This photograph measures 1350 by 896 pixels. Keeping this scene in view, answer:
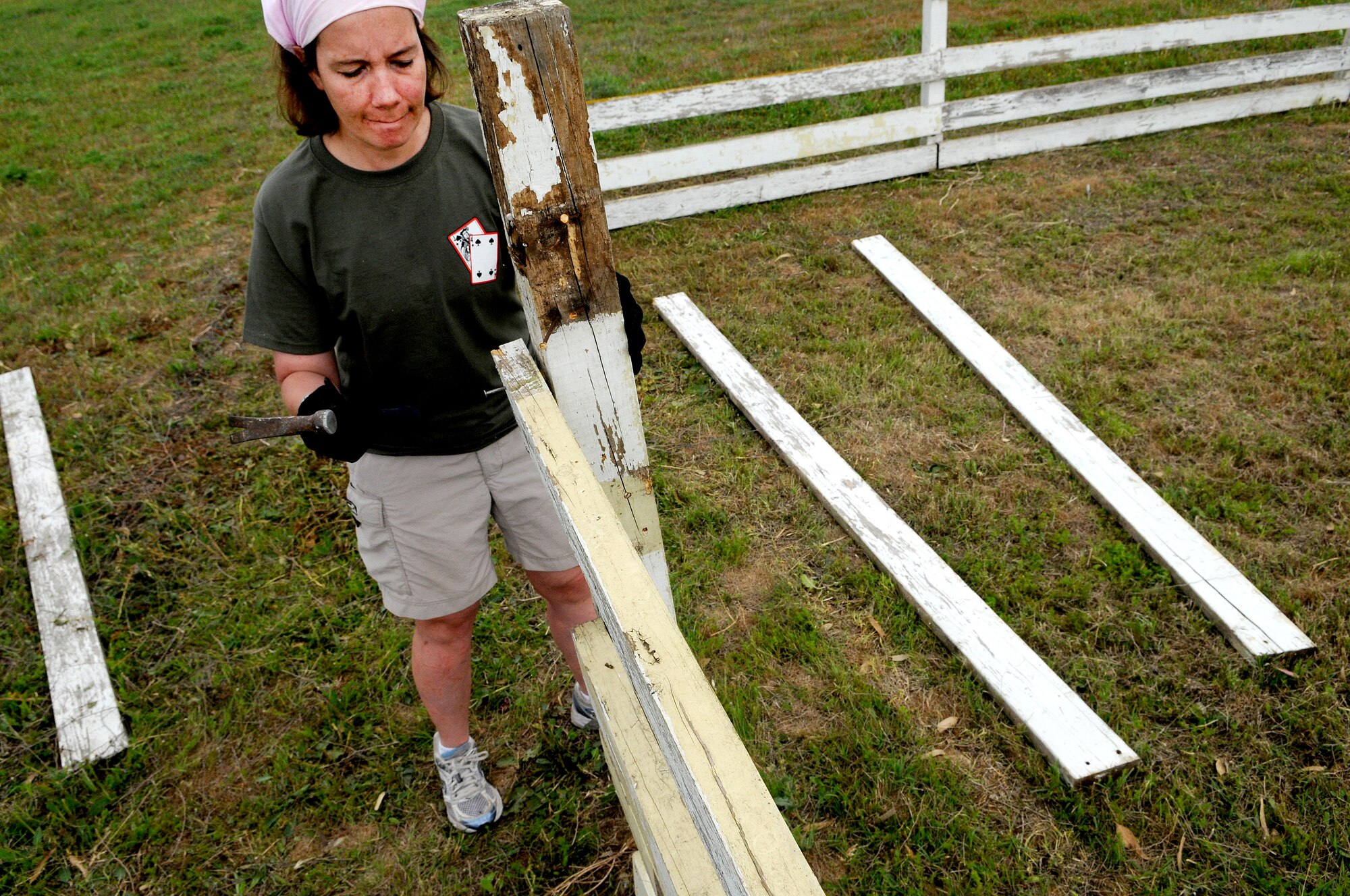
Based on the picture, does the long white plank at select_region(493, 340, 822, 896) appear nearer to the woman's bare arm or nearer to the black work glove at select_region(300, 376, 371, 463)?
the black work glove at select_region(300, 376, 371, 463)

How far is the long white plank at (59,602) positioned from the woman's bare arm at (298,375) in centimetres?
171

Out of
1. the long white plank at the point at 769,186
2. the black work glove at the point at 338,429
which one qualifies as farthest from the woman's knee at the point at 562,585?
the long white plank at the point at 769,186

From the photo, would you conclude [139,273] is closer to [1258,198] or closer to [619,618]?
[619,618]

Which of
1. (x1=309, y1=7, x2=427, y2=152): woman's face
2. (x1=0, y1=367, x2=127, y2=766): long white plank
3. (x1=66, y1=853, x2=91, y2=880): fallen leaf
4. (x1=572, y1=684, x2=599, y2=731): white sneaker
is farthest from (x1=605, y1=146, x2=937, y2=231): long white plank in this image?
(x1=66, y1=853, x2=91, y2=880): fallen leaf

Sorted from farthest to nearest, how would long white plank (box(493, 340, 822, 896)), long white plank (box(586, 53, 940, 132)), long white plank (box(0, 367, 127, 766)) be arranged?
1. long white plank (box(586, 53, 940, 132))
2. long white plank (box(0, 367, 127, 766))
3. long white plank (box(493, 340, 822, 896))

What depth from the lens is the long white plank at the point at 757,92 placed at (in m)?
5.29

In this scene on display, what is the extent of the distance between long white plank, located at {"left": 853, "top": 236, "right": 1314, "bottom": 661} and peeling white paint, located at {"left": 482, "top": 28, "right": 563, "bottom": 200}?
2.62 metres

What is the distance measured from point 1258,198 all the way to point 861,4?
686 cm

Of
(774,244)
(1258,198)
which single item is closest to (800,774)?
(774,244)

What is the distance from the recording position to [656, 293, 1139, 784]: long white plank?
242 centimetres

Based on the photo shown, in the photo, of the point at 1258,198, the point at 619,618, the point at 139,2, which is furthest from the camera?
the point at 139,2

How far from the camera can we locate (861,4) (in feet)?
34.7

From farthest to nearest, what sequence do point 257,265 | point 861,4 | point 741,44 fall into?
point 861,4 → point 741,44 → point 257,265

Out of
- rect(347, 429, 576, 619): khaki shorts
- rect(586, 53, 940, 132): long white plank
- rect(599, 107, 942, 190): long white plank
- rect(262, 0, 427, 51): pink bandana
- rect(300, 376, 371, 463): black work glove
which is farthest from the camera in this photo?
rect(599, 107, 942, 190): long white plank
